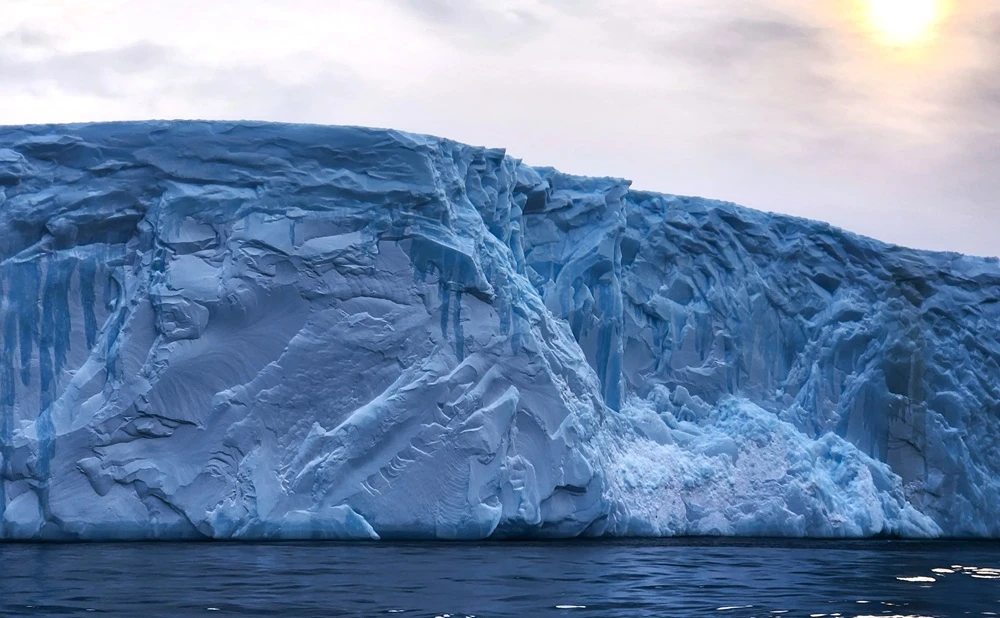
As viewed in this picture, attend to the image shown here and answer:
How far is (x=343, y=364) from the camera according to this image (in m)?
15.4

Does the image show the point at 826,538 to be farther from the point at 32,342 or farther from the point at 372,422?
the point at 32,342

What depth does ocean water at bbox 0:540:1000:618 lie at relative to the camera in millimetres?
8031

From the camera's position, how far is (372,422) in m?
15.0

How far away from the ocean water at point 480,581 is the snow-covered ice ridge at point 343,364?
94 cm

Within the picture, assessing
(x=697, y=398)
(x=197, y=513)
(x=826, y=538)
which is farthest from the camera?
(x=697, y=398)

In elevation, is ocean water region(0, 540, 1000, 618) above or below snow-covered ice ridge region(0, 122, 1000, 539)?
below

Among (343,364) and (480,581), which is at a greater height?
(343,364)

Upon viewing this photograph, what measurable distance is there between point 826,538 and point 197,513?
8.36m

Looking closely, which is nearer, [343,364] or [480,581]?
[480,581]

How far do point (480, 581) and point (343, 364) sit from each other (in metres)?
6.02

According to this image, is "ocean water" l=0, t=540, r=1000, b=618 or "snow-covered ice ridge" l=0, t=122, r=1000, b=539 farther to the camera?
"snow-covered ice ridge" l=0, t=122, r=1000, b=539

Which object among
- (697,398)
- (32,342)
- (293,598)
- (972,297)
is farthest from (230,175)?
(972,297)

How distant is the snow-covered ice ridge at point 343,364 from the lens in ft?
48.4

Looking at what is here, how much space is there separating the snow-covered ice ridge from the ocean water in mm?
936
